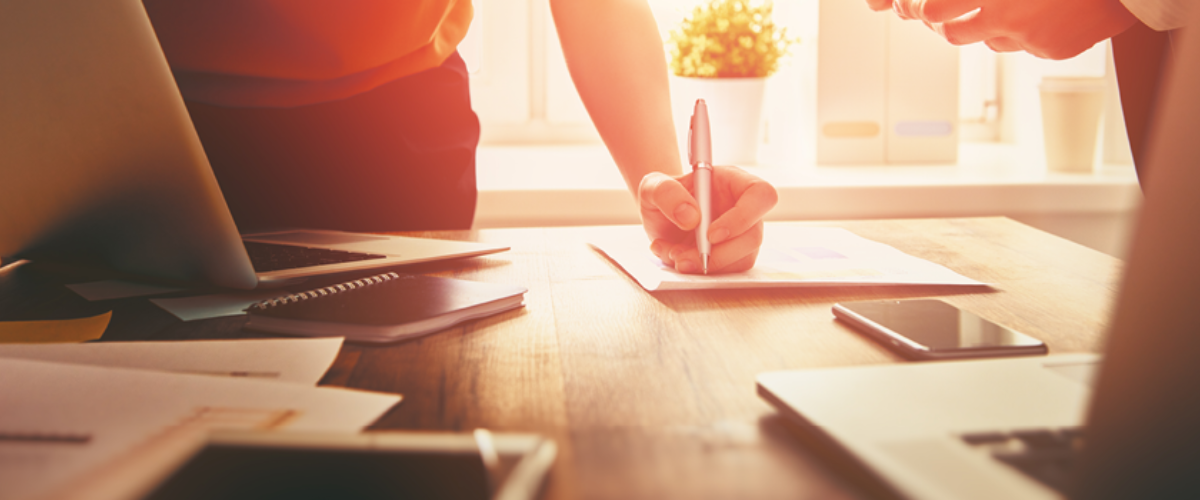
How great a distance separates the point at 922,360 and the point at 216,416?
1.12 ft

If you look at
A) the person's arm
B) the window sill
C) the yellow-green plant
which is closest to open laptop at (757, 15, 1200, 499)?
the person's arm

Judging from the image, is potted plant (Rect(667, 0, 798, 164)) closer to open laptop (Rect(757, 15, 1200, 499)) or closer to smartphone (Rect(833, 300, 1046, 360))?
smartphone (Rect(833, 300, 1046, 360))

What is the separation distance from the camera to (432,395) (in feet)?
1.23

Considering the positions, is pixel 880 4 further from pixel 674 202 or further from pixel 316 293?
pixel 316 293

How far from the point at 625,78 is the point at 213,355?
60 centimetres

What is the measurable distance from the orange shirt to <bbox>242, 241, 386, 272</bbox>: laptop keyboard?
0.85 ft

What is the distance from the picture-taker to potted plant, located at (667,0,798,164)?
5.66 ft

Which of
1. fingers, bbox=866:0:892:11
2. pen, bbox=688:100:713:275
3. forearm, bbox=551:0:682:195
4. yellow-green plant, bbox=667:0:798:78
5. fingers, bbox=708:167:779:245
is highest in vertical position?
yellow-green plant, bbox=667:0:798:78

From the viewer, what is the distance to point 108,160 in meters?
0.49

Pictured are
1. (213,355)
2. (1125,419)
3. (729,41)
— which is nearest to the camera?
(1125,419)

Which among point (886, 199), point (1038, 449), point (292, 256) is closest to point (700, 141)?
point (292, 256)

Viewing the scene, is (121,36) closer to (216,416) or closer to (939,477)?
(216,416)

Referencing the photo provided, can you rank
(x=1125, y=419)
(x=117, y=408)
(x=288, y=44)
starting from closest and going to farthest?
(x=1125, y=419) → (x=117, y=408) → (x=288, y=44)

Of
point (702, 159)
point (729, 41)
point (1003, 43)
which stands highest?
point (729, 41)
